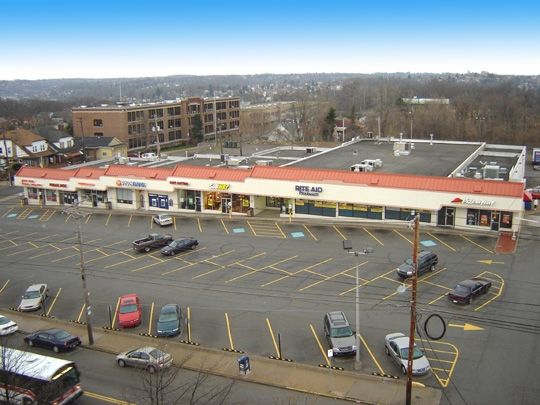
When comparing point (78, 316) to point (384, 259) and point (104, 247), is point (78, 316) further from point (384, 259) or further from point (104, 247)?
point (384, 259)

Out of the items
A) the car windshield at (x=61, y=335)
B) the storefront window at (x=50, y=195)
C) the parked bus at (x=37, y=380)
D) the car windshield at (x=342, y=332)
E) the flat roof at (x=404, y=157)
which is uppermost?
the flat roof at (x=404, y=157)

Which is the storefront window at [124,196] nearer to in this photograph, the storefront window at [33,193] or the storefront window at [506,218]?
the storefront window at [33,193]

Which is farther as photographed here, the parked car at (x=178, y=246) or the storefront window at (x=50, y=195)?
the storefront window at (x=50, y=195)

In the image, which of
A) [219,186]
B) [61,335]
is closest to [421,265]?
[61,335]

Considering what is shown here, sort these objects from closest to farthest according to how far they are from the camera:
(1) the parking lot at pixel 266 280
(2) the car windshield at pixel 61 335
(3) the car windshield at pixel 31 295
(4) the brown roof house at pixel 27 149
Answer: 1. (2) the car windshield at pixel 61 335
2. (1) the parking lot at pixel 266 280
3. (3) the car windshield at pixel 31 295
4. (4) the brown roof house at pixel 27 149

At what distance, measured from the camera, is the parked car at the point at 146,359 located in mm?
20547

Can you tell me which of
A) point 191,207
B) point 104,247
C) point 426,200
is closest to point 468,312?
point 426,200

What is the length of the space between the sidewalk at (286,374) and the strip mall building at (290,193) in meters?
20.6

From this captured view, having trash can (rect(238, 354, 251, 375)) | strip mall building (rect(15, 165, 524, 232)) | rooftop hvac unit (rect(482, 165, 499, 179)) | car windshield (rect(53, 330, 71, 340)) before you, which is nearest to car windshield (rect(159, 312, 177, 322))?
car windshield (rect(53, 330, 71, 340))

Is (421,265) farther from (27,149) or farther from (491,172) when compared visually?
(27,149)

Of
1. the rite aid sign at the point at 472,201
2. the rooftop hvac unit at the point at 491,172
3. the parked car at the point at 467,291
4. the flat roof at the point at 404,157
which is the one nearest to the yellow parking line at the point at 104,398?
the parked car at the point at 467,291

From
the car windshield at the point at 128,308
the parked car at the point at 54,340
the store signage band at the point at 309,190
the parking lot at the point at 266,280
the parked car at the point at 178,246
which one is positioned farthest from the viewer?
the store signage band at the point at 309,190

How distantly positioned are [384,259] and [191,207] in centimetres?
2032

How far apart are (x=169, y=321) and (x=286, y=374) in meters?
6.63
